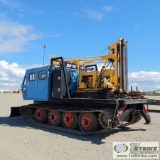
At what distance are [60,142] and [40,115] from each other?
4740 mm

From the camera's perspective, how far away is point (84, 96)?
43.8 ft

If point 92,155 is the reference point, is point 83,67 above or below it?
above

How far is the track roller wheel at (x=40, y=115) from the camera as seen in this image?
46.8ft

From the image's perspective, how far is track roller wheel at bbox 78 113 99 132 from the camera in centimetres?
1155

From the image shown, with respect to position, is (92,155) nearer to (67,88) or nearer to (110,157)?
(110,157)

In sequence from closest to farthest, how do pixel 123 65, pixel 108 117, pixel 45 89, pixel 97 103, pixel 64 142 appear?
pixel 64 142 → pixel 108 117 → pixel 97 103 → pixel 123 65 → pixel 45 89

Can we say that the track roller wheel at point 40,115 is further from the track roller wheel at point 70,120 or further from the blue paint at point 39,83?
the track roller wheel at point 70,120

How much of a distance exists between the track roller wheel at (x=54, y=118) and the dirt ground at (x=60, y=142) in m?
0.90

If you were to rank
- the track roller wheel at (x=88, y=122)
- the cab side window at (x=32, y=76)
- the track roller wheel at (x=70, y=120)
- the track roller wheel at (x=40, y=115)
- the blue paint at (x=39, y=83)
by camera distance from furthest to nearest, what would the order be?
the cab side window at (x=32, y=76) < the track roller wheel at (x=40, y=115) < the blue paint at (x=39, y=83) < the track roller wheel at (x=70, y=120) < the track roller wheel at (x=88, y=122)

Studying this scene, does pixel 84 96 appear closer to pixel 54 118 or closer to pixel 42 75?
pixel 54 118

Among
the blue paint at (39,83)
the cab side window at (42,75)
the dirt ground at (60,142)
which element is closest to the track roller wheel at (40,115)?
the blue paint at (39,83)

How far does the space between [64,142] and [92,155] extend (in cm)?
198

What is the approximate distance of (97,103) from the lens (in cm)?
1186

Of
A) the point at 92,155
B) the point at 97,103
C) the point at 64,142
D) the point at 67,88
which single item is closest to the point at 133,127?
the point at 97,103
